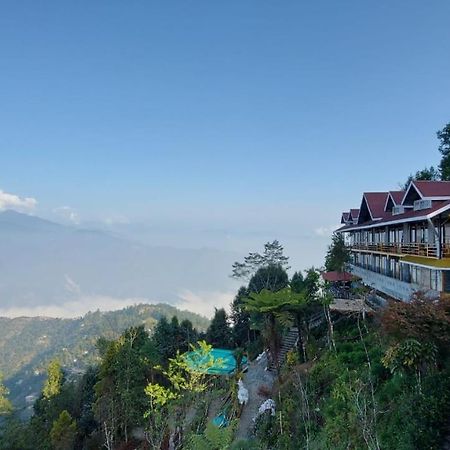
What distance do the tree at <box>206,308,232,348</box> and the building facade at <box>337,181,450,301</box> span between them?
1141cm

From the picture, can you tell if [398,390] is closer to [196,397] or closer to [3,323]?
[196,397]

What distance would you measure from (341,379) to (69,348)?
141489mm

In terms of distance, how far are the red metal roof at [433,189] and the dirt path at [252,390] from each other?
11.8 meters

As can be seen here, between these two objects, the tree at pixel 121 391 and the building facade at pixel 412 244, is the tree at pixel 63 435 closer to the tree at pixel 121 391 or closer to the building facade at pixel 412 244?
the tree at pixel 121 391

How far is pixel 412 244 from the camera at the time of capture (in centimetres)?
2062

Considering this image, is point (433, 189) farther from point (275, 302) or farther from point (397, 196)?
point (275, 302)

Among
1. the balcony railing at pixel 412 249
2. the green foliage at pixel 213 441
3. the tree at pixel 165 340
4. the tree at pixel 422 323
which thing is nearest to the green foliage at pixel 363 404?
the tree at pixel 422 323

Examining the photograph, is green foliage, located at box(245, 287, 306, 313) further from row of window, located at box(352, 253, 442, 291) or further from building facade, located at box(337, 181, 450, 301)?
row of window, located at box(352, 253, 442, 291)

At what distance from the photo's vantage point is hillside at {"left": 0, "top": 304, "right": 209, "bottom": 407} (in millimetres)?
116350

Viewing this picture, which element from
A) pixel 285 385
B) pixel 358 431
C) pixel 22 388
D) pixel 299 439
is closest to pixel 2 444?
pixel 285 385

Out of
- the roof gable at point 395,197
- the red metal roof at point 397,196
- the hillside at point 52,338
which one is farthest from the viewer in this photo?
the hillside at point 52,338

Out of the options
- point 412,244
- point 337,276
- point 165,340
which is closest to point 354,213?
point 337,276

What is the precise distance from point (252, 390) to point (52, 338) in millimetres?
166015

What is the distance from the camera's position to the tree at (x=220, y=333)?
114 ft
